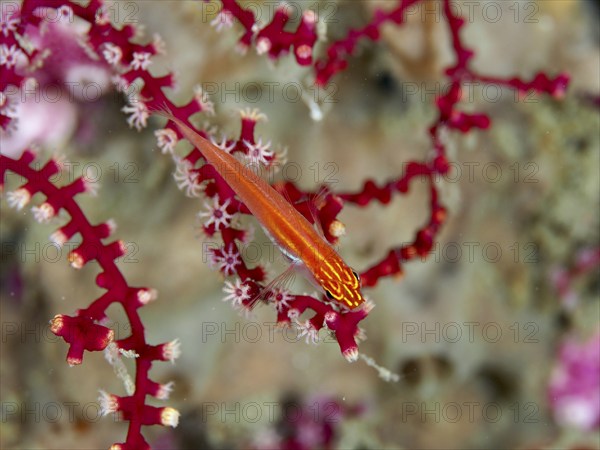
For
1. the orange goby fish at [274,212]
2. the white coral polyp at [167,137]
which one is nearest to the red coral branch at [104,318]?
the white coral polyp at [167,137]

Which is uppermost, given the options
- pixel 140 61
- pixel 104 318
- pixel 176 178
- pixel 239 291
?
pixel 140 61

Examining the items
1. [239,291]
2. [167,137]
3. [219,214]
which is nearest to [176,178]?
[167,137]

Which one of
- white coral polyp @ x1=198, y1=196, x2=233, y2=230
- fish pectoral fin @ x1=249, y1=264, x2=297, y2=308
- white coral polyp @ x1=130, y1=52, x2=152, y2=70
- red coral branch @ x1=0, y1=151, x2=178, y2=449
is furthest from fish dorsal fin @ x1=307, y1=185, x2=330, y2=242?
white coral polyp @ x1=130, y1=52, x2=152, y2=70

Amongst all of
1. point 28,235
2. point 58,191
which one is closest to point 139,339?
point 58,191

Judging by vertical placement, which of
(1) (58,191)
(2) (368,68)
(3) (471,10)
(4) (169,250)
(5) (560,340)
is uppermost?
(3) (471,10)

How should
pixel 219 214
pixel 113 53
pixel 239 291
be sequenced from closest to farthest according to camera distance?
pixel 239 291
pixel 219 214
pixel 113 53

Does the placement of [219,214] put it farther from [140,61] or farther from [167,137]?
[140,61]

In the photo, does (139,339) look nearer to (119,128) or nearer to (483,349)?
(119,128)

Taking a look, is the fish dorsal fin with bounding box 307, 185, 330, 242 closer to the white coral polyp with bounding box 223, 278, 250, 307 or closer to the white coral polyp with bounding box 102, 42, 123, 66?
the white coral polyp with bounding box 223, 278, 250, 307
